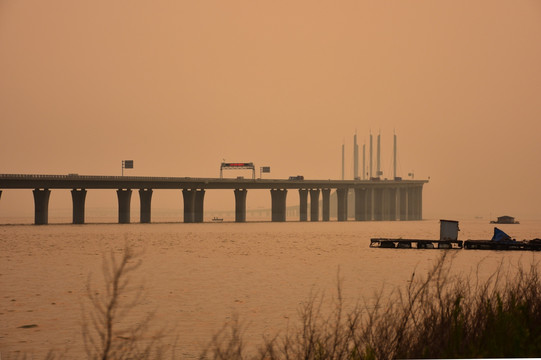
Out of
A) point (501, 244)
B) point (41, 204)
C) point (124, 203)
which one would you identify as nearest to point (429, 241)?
point (501, 244)

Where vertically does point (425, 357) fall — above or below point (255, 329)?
above

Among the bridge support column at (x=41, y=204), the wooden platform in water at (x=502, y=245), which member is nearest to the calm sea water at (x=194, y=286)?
the wooden platform in water at (x=502, y=245)

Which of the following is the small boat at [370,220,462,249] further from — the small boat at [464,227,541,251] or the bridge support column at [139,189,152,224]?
the bridge support column at [139,189,152,224]

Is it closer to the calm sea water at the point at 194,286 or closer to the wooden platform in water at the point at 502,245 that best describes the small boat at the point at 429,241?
the wooden platform in water at the point at 502,245

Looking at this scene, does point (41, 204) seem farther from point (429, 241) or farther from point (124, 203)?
point (429, 241)

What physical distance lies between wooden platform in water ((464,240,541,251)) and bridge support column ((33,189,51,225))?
115 m

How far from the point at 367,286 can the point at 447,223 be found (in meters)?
40.8

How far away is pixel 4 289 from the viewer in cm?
3525

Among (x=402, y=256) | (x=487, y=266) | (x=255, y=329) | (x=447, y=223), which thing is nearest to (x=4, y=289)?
(x=255, y=329)

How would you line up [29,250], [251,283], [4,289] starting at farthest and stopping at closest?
[29,250], [251,283], [4,289]

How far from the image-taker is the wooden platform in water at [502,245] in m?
66.0

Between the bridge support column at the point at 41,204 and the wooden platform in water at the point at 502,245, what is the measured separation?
115 metres

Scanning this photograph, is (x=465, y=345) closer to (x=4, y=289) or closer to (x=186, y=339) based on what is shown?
(x=186, y=339)

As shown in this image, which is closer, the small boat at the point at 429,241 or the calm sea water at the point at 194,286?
the calm sea water at the point at 194,286
